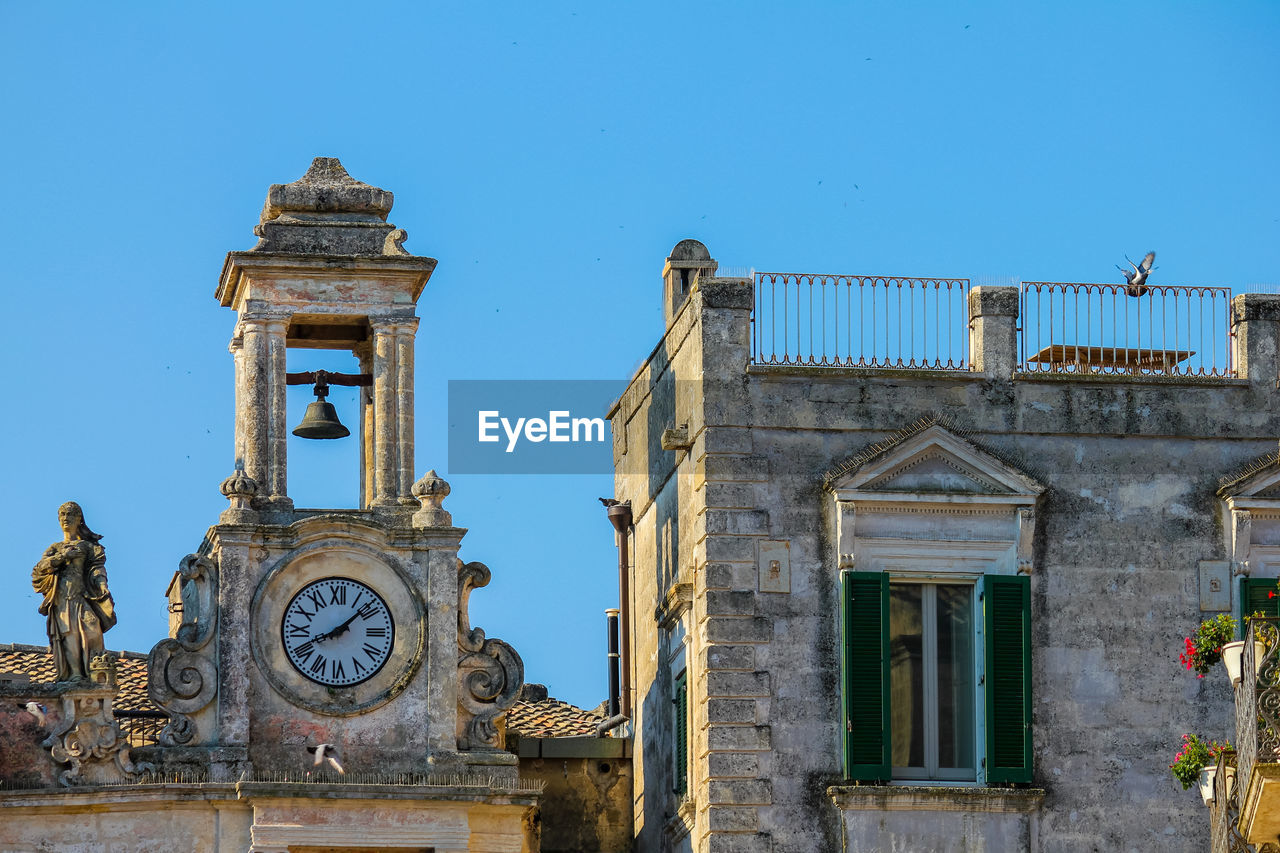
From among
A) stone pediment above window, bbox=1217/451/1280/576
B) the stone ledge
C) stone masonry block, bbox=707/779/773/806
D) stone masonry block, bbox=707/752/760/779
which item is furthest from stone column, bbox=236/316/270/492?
stone pediment above window, bbox=1217/451/1280/576

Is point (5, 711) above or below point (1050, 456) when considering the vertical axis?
below

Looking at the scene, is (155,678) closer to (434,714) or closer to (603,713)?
(434,714)

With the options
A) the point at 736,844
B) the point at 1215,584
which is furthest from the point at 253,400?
the point at 1215,584

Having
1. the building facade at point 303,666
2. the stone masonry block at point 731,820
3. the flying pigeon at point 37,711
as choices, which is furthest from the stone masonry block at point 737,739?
the flying pigeon at point 37,711

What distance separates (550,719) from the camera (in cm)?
3797

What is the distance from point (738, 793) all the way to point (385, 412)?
5.21m

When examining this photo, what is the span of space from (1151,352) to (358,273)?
786 centimetres

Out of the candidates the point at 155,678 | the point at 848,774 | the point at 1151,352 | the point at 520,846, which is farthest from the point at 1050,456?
the point at 155,678

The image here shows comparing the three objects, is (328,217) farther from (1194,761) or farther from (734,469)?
(1194,761)

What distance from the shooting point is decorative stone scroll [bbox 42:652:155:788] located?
3177cm

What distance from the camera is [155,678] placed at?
32.1m

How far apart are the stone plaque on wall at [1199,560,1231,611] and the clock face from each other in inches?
307

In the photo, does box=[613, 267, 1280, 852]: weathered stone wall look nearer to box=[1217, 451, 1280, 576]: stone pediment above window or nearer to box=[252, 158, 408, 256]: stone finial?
box=[1217, 451, 1280, 576]: stone pediment above window

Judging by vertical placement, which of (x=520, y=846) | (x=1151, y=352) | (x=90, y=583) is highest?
(x=1151, y=352)
